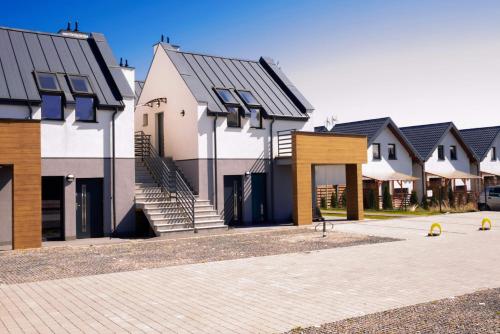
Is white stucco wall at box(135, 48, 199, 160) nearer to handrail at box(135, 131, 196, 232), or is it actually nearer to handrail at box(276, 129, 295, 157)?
handrail at box(135, 131, 196, 232)

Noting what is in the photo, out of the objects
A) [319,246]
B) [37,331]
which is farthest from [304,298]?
[319,246]

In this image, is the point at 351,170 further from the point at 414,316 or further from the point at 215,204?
the point at 414,316

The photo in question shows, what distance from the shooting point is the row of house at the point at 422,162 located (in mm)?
34094

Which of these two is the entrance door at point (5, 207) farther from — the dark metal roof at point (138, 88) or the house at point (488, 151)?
the house at point (488, 151)

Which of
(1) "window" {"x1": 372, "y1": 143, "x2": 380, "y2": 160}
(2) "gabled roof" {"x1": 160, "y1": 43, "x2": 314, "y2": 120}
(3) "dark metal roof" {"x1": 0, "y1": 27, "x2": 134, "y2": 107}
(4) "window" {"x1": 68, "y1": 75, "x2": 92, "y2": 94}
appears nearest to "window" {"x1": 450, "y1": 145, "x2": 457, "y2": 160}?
(1) "window" {"x1": 372, "y1": 143, "x2": 380, "y2": 160}

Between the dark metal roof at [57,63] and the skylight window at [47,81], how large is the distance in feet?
0.56

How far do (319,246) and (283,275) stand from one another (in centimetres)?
480

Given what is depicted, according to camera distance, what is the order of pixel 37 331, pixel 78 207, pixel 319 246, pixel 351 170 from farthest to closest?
1. pixel 351 170
2. pixel 78 207
3. pixel 319 246
4. pixel 37 331

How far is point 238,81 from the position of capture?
24.7 m

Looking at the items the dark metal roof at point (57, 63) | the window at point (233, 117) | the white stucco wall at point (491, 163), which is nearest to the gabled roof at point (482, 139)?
the white stucco wall at point (491, 163)

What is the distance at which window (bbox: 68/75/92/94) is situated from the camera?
1889 cm

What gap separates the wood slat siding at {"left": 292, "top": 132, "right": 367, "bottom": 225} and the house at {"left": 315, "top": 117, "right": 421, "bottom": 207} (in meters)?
8.09

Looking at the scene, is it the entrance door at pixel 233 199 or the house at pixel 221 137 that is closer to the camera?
the house at pixel 221 137

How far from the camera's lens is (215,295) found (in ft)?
30.6
